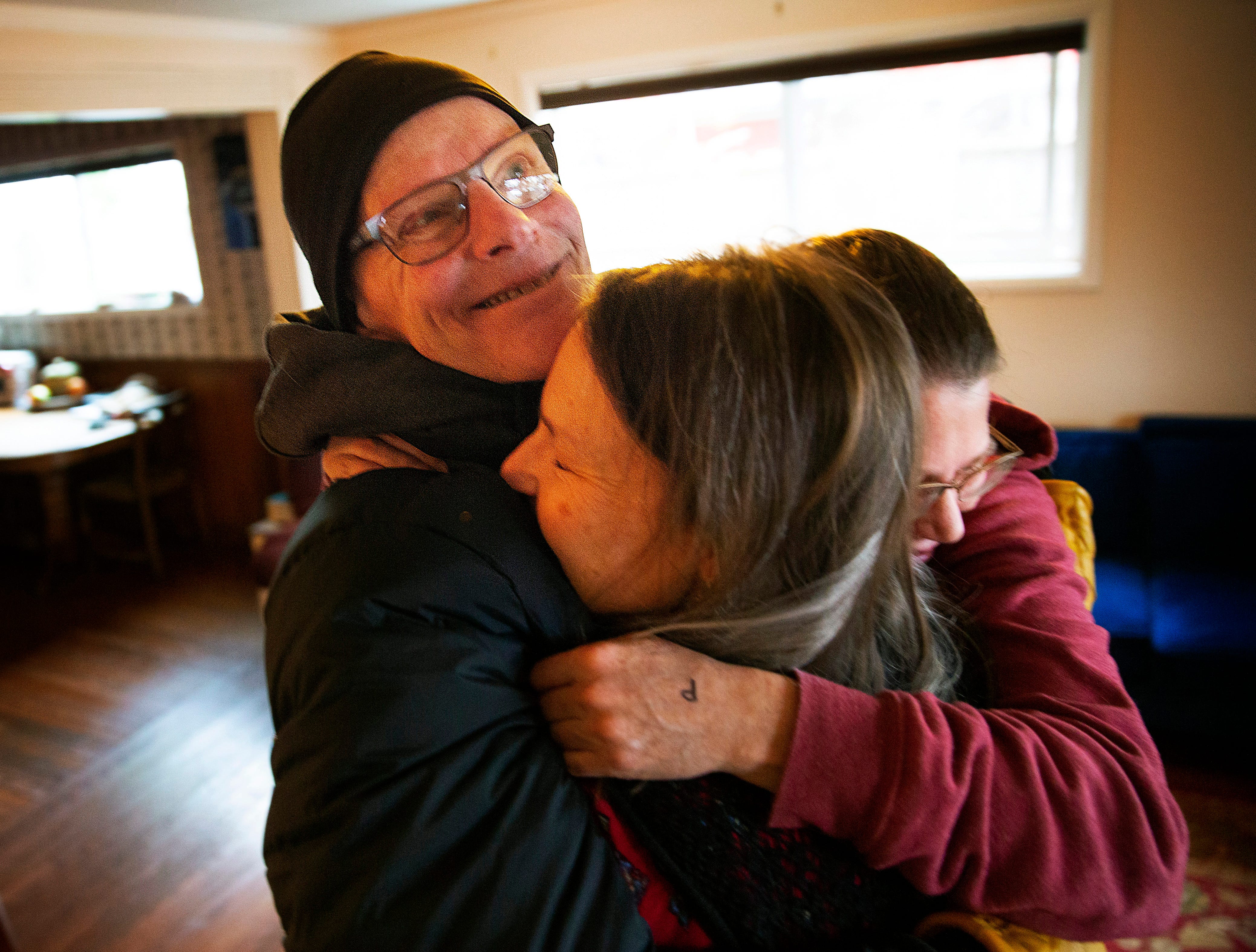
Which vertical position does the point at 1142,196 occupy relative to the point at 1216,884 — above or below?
above

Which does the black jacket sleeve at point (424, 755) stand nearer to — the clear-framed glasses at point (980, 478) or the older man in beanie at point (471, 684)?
the older man in beanie at point (471, 684)

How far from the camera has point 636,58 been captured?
414cm

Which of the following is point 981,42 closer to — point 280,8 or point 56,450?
point 280,8

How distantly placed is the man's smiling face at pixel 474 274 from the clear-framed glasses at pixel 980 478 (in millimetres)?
487

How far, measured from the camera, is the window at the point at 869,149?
3.63 metres

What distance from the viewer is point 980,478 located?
1.04m

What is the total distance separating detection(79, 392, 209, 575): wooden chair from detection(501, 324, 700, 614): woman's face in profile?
496cm

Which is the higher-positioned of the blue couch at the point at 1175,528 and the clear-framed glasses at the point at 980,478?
the clear-framed glasses at the point at 980,478

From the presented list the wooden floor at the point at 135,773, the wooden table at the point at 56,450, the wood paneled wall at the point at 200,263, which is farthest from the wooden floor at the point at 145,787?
the wood paneled wall at the point at 200,263

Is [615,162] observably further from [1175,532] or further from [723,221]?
[1175,532]

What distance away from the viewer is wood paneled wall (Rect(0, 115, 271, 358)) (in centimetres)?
514

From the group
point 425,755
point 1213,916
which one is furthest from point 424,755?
point 1213,916

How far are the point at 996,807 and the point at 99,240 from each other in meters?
7.02

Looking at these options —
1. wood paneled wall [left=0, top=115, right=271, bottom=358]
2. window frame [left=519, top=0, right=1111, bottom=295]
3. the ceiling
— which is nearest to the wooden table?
wood paneled wall [left=0, top=115, right=271, bottom=358]
